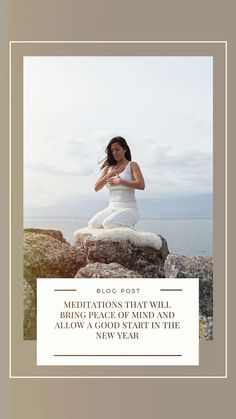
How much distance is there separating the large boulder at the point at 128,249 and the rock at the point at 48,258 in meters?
0.03

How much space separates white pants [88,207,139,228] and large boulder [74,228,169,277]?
17 millimetres

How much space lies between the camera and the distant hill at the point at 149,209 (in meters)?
3.49

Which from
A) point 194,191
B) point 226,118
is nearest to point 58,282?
point 194,191

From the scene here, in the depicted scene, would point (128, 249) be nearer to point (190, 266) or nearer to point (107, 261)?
point (107, 261)

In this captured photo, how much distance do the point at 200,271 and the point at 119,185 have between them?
0.36 meters

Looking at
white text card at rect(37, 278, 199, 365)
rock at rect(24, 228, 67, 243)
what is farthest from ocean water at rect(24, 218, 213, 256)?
white text card at rect(37, 278, 199, 365)

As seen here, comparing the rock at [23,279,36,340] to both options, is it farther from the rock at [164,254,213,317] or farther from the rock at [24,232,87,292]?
the rock at [164,254,213,317]

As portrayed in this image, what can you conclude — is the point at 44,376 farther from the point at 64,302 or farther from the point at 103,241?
the point at 103,241

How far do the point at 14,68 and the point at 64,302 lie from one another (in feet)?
2.36

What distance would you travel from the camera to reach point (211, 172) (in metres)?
3.51

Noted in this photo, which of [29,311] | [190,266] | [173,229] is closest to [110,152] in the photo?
[173,229]

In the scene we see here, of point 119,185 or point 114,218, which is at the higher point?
point 119,185

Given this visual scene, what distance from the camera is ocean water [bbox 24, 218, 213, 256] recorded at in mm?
3494

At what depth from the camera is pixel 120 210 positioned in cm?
350
